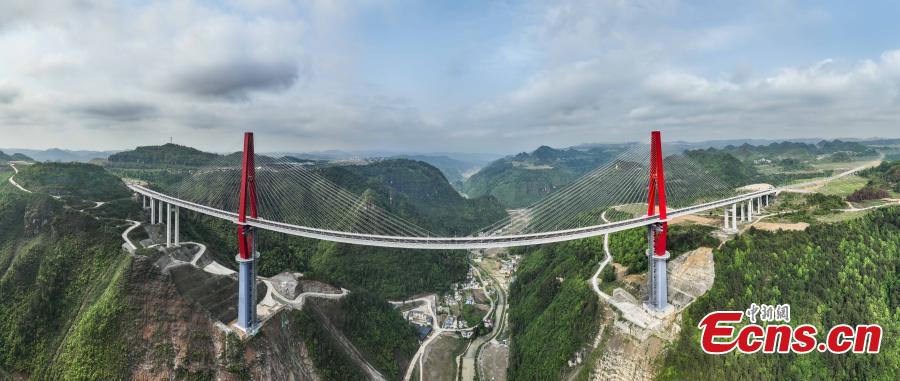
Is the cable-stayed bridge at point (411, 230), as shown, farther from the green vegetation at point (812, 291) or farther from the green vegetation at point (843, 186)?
the green vegetation at point (843, 186)

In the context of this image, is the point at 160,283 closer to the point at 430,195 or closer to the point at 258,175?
the point at 258,175

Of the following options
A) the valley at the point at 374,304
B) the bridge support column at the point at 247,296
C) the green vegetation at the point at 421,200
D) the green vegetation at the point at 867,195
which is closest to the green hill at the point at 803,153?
the valley at the point at 374,304

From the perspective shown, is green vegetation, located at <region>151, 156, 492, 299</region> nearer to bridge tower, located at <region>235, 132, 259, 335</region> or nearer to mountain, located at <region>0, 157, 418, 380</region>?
mountain, located at <region>0, 157, 418, 380</region>

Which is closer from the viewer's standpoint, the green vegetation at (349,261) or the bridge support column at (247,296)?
the bridge support column at (247,296)

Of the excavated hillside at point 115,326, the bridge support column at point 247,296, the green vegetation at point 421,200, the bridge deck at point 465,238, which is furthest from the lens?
the green vegetation at point 421,200

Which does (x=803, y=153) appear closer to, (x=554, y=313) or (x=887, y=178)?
(x=887, y=178)

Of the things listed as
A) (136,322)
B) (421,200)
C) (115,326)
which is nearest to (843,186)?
(136,322)
